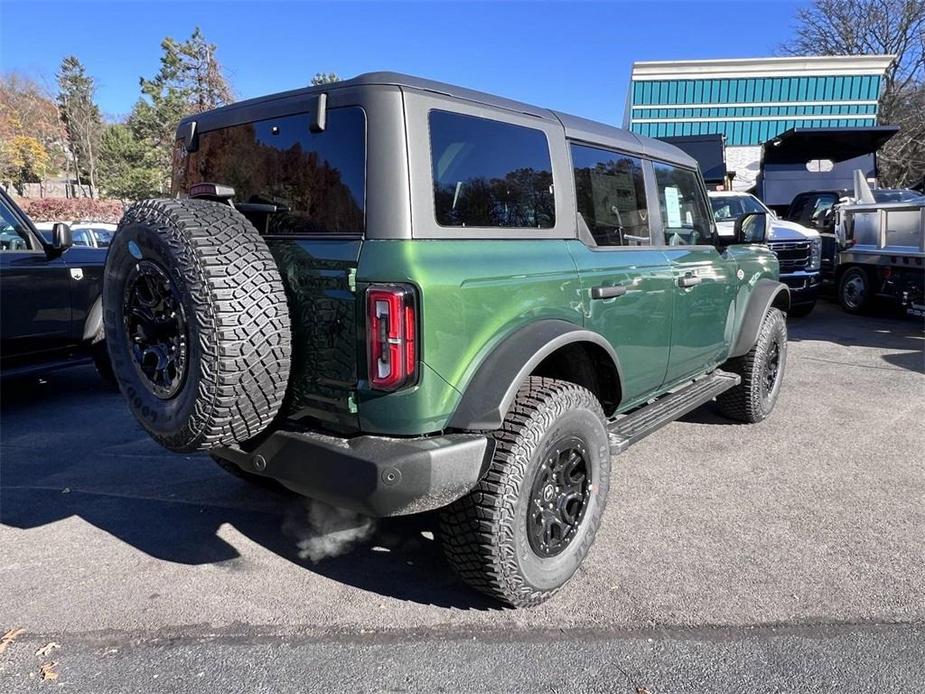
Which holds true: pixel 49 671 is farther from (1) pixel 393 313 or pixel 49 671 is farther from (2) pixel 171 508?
(1) pixel 393 313

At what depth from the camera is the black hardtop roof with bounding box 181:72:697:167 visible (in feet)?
7.94

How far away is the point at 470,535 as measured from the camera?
256 cm

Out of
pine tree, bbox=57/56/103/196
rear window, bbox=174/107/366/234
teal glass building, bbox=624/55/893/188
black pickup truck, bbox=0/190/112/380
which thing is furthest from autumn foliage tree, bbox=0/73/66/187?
rear window, bbox=174/107/366/234

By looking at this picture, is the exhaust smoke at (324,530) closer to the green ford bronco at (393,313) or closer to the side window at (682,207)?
the green ford bronco at (393,313)

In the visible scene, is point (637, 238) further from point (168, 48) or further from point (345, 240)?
point (168, 48)

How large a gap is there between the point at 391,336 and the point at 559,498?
3.76ft

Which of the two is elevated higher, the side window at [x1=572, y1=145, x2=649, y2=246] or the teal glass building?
the teal glass building

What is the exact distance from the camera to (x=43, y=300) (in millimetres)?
5648

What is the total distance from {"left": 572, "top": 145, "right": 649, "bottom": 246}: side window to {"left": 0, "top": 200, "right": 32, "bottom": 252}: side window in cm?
490

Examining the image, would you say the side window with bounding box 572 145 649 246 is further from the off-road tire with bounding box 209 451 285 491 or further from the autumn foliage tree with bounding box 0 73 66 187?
the autumn foliage tree with bounding box 0 73 66 187

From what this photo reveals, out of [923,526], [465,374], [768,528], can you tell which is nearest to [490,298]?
[465,374]

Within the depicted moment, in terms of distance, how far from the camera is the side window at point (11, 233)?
217 inches

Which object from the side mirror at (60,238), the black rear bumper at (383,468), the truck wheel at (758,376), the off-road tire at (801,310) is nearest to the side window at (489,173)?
the black rear bumper at (383,468)

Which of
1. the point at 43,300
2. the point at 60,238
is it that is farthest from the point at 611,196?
the point at 43,300
